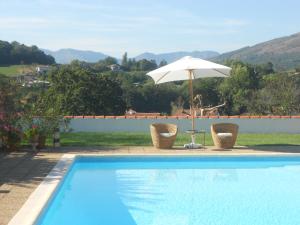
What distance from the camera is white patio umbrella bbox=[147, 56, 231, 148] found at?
13.3 metres

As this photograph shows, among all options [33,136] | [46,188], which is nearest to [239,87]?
[33,136]

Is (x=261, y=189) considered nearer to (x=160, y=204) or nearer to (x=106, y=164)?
(x=160, y=204)

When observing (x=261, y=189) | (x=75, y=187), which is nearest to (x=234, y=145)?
(x=261, y=189)

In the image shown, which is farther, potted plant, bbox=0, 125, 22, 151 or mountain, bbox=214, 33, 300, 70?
mountain, bbox=214, 33, 300, 70

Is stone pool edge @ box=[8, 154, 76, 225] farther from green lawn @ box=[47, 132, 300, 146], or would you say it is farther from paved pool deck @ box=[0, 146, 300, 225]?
green lawn @ box=[47, 132, 300, 146]

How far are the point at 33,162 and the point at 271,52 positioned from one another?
371 feet

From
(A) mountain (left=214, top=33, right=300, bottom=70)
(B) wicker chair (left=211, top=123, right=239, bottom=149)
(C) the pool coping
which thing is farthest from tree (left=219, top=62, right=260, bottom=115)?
(A) mountain (left=214, top=33, right=300, bottom=70)

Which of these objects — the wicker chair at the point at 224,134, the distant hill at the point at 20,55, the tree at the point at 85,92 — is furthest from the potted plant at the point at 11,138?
the distant hill at the point at 20,55

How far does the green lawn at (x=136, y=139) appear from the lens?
14.3 m

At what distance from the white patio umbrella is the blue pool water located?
6.94ft

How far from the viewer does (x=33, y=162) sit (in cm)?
1045

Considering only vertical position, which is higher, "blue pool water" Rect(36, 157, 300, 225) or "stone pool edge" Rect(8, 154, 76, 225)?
"stone pool edge" Rect(8, 154, 76, 225)

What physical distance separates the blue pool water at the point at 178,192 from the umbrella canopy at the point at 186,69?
8.92ft

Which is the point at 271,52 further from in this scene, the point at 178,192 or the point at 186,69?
the point at 178,192
